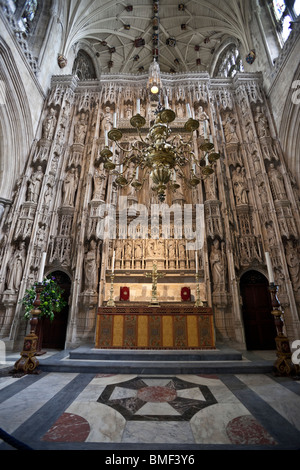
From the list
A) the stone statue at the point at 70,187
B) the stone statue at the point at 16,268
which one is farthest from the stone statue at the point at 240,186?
the stone statue at the point at 16,268

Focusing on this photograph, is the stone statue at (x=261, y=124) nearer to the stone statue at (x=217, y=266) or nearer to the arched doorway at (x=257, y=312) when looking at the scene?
the stone statue at (x=217, y=266)

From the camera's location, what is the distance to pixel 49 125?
33.4 ft

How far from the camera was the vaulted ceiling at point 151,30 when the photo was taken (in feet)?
40.3

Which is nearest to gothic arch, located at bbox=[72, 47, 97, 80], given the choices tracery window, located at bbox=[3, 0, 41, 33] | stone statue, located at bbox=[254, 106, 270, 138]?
tracery window, located at bbox=[3, 0, 41, 33]

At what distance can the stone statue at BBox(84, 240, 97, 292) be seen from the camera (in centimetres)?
790

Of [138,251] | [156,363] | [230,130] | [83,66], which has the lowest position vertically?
[156,363]

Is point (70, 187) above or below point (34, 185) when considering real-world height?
above

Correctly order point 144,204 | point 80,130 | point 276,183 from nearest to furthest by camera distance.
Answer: point 276,183 → point 144,204 → point 80,130

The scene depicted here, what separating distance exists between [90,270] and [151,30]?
16.6m

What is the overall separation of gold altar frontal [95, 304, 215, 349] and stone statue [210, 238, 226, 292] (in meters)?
2.07

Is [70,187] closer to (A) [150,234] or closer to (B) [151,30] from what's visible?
(A) [150,234]

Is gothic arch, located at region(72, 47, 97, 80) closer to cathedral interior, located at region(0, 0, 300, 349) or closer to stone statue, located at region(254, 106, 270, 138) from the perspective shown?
cathedral interior, located at region(0, 0, 300, 349)

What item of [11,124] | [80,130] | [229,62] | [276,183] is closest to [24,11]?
[80,130]

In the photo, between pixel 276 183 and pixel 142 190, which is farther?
pixel 142 190
